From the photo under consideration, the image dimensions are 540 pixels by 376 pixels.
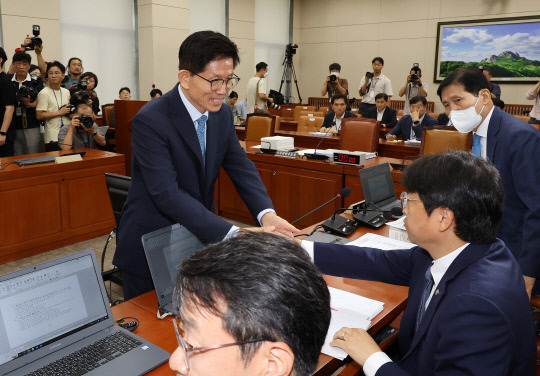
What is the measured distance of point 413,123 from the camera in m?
5.62

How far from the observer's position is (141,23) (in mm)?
8312

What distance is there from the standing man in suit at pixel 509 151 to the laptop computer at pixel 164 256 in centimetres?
136

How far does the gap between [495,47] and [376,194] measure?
27.8 feet

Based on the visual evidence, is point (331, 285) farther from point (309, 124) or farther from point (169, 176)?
point (309, 124)

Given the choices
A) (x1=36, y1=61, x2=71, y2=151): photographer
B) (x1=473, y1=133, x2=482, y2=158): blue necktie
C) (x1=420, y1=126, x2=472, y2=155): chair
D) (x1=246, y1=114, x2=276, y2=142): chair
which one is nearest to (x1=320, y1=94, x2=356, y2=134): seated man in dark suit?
(x1=246, y1=114, x2=276, y2=142): chair

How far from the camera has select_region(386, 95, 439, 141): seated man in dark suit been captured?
17.6ft

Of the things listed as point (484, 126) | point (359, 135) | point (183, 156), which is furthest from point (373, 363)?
point (359, 135)

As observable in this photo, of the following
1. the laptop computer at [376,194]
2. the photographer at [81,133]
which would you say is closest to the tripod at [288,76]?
the photographer at [81,133]

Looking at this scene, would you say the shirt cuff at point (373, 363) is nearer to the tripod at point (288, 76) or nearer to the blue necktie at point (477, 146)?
the blue necktie at point (477, 146)

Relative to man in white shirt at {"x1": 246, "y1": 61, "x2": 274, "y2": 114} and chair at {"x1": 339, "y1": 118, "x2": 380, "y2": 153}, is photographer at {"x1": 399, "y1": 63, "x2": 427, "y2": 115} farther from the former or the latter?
chair at {"x1": 339, "y1": 118, "x2": 380, "y2": 153}

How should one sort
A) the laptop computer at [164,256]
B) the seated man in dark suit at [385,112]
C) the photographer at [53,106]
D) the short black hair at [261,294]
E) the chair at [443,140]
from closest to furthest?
the short black hair at [261,294]
the laptop computer at [164,256]
the chair at [443,140]
the photographer at [53,106]
the seated man in dark suit at [385,112]

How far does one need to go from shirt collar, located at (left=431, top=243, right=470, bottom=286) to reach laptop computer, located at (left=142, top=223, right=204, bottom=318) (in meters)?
0.70

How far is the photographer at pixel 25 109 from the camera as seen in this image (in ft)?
15.0

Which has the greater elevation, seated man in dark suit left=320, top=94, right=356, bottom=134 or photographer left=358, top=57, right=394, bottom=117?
photographer left=358, top=57, right=394, bottom=117
